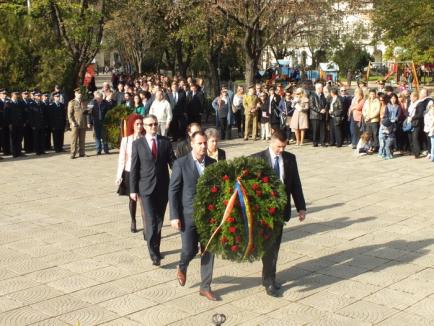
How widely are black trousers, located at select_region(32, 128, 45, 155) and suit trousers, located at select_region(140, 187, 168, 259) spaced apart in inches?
417

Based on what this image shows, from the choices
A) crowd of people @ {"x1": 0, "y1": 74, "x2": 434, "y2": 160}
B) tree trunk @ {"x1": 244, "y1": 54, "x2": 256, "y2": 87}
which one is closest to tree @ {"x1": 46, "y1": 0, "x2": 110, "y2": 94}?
crowd of people @ {"x1": 0, "y1": 74, "x2": 434, "y2": 160}

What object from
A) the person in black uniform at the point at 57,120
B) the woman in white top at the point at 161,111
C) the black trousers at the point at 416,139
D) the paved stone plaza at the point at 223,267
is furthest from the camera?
the person in black uniform at the point at 57,120

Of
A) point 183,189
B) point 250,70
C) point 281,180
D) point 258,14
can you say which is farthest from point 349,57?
point 183,189

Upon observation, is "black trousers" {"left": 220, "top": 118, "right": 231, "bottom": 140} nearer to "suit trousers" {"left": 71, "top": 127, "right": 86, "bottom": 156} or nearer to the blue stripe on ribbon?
"suit trousers" {"left": 71, "top": 127, "right": 86, "bottom": 156}

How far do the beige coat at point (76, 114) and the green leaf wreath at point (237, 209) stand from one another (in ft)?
37.0

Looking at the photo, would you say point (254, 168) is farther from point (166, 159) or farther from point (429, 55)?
point (429, 55)

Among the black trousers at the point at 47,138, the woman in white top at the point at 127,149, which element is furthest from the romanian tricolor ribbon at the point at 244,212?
the black trousers at the point at 47,138

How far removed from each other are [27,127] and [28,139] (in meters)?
0.50

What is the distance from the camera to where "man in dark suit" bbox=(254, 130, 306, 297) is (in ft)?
22.8

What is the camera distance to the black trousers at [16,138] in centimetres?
1728

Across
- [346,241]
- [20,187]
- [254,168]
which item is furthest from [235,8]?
[254,168]

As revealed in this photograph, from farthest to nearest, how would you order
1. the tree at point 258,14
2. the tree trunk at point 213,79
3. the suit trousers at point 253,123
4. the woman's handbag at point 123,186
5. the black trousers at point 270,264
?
the tree trunk at point 213,79 < the tree at point 258,14 < the suit trousers at point 253,123 < the woman's handbag at point 123,186 < the black trousers at point 270,264

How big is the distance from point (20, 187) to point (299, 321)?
8520 mm

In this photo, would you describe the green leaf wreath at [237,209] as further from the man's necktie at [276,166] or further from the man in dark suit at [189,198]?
the man's necktie at [276,166]
